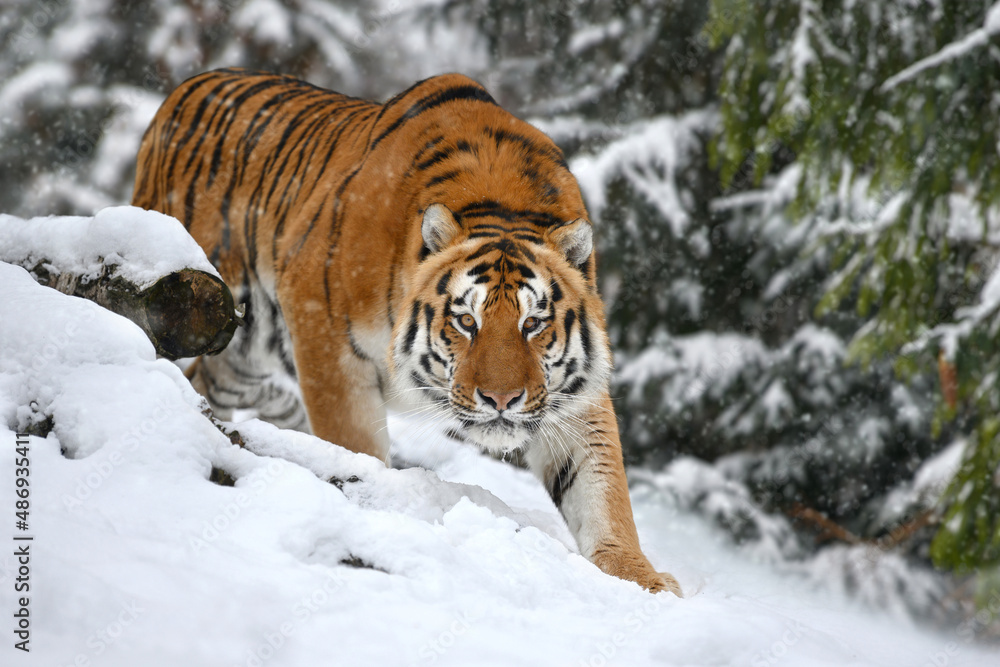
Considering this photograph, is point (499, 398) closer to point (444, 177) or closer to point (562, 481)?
point (562, 481)

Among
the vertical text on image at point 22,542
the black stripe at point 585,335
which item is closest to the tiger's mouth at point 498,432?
the black stripe at point 585,335

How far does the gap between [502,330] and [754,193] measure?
3.82m

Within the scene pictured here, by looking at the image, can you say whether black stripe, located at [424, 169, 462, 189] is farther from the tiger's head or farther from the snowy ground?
the snowy ground

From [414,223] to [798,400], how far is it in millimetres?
3698

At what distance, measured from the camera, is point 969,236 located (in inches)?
190

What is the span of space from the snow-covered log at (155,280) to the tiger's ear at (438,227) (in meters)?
0.75

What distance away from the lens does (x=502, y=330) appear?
114 inches

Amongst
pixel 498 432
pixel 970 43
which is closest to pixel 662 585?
pixel 498 432

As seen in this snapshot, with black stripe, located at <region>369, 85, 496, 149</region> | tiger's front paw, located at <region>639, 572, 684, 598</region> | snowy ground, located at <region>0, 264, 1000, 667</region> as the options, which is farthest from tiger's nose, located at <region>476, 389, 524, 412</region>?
black stripe, located at <region>369, 85, 496, 149</region>

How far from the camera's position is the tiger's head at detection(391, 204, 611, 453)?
2883mm

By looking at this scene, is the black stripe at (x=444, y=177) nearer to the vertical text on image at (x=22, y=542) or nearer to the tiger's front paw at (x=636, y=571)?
the tiger's front paw at (x=636, y=571)

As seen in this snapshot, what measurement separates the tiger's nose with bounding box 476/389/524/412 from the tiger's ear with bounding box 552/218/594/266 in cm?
59

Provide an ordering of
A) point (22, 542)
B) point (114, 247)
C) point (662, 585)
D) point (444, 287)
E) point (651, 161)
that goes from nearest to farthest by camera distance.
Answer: point (22, 542)
point (114, 247)
point (662, 585)
point (444, 287)
point (651, 161)

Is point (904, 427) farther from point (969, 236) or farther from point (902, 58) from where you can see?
point (902, 58)
